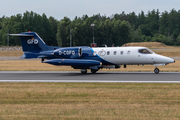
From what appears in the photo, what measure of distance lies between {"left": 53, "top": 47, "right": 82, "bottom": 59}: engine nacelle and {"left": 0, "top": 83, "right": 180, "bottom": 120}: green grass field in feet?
39.5

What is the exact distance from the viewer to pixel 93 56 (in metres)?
27.1

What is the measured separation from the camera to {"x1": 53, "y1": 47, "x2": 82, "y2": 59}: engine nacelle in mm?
27295

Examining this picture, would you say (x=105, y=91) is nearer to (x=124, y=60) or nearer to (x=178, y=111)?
(x=178, y=111)

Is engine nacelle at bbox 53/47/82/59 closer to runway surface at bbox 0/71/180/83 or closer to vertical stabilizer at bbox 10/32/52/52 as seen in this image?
vertical stabilizer at bbox 10/32/52/52

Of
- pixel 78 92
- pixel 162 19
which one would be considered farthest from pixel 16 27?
pixel 78 92

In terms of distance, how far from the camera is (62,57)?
27875mm

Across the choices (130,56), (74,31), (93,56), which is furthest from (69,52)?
(74,31)

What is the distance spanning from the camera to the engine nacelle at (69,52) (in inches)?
1075

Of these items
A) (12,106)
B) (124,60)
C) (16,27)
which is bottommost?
(12,106)

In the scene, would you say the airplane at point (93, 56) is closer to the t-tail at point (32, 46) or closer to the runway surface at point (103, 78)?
the t-tail at point (32, 46)

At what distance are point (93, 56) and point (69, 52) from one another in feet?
8.42

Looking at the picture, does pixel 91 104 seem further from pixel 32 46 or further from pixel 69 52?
pixel 32 46

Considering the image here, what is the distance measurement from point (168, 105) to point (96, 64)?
14.6 metres

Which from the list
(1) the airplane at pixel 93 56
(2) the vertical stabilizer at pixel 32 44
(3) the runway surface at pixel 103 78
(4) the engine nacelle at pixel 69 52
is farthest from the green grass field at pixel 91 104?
(2) the vertical stabilizer at pixel 32 44
